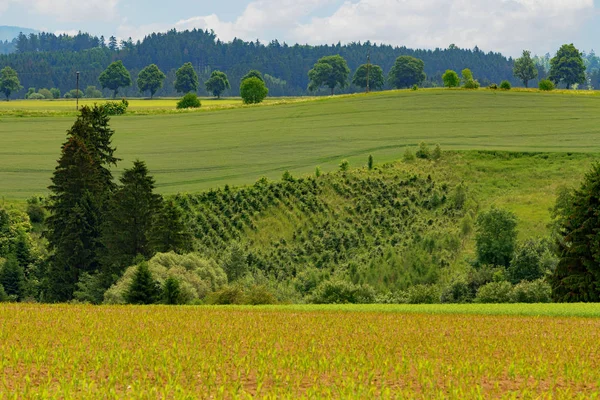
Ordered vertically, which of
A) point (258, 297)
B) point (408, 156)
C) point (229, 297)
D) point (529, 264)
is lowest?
point (529, 264)

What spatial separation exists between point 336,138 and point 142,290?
7754cm

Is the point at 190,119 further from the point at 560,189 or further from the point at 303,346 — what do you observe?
the point at 303,346

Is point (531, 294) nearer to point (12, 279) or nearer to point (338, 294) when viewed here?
point (338, 294)

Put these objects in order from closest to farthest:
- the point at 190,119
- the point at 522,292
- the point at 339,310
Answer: the point at 339,310 < the point at 522,292 < the point at 190,119

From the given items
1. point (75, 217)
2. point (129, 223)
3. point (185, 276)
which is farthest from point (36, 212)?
point (185, 276)

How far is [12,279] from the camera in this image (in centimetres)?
7900

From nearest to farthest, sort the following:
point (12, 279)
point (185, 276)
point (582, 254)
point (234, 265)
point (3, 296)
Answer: point (582, 254) → point (185, 276) → point (3, 296) → point (234, 265) → point (12, 279)

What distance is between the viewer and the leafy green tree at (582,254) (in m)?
59.0

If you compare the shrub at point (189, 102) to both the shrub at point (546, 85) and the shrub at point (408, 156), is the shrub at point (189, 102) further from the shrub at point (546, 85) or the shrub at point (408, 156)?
the shrub at point (408, 156)

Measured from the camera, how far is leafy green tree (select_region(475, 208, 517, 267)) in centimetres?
7862

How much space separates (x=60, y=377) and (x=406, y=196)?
257 ft

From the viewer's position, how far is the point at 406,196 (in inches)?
3878

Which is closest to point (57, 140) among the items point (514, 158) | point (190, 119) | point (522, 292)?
point (190, 119)

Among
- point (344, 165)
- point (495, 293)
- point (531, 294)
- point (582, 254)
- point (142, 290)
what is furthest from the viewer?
point (344, 165)
